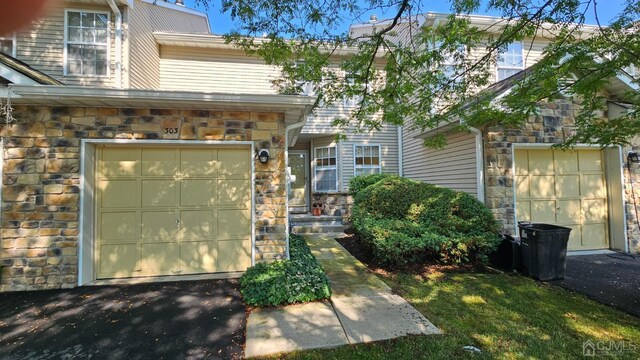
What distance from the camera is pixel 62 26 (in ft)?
24.8

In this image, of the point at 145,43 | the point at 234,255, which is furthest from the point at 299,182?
the point at 145,43

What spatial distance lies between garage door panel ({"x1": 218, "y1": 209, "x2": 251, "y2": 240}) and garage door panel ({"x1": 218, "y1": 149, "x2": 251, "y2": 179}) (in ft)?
2.15

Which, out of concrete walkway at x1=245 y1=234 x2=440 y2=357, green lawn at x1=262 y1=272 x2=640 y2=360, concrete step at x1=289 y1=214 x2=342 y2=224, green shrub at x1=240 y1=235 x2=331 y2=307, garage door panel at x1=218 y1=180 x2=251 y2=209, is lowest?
green lawn at x1=262 y1=272 x2=640 y2=360

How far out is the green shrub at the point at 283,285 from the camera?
383 centimetres

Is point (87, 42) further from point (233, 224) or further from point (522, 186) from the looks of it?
point (522, 186)

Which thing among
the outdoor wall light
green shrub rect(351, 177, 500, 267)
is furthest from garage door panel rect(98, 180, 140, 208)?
green shrub rect(351, 177, 500, 267)

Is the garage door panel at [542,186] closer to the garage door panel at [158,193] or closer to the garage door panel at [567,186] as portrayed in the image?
the garage door panel at [567,186]

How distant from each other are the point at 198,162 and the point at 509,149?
6.32m

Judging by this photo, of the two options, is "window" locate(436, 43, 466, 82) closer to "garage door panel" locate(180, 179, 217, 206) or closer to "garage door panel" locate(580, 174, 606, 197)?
"garage door panel" locate(580, 174, 606, 197)

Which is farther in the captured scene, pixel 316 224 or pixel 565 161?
pixel 316 224

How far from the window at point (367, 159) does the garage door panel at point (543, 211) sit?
484 centimetres

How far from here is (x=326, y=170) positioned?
399 inches

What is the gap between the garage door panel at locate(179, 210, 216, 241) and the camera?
16.4 ft

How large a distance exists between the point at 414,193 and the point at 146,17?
9605 mm
